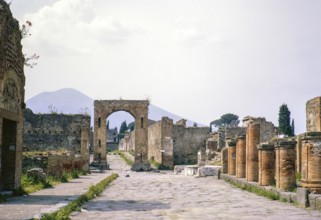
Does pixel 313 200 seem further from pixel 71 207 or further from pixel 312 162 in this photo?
pixel 71 207

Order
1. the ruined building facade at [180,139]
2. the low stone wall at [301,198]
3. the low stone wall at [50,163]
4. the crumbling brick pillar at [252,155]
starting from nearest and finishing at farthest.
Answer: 1. the low stone wall at [301,198]
2. the crumbling brick pillar at [252,155]
3. the low stone wall at [50,163]
4. the ruined building facade at [180,139]

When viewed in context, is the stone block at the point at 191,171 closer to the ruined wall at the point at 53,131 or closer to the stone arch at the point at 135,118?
the ruined wall at the point at 53,131

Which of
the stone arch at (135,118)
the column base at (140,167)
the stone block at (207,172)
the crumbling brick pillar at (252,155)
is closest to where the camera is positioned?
the crumbling brick pillar at (252,155)

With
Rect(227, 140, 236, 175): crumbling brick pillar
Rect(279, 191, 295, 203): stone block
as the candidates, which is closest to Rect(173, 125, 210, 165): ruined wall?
Rect(227, 140, 236, 175): crumbling brick pillar

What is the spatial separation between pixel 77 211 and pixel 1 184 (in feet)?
11.0

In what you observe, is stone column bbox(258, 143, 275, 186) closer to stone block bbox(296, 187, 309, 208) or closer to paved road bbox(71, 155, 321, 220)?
paved road bbox(71, 155, 321, 220)

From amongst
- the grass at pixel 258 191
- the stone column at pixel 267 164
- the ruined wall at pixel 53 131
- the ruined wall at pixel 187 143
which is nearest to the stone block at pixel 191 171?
the ruined wall at pixel 53 131

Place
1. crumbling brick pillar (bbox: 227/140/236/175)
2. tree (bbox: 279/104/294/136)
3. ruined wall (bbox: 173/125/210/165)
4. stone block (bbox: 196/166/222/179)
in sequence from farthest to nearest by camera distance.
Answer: tree (bbox: 279/104/294/136) < ruined wall (bbox: 173/125/210/165) < stone block (bbox: 196/166/222/179) < crumbling brick pillar (bbox: 227/140/236/175)

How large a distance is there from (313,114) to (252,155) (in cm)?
270

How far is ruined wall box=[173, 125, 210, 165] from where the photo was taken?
38688 mm

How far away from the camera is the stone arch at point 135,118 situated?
34.8m

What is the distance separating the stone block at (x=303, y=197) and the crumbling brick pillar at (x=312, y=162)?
146mm

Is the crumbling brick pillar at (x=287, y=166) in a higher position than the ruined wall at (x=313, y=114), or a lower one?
lower

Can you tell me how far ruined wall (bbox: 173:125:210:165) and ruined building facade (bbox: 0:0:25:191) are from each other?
27.4 metres
